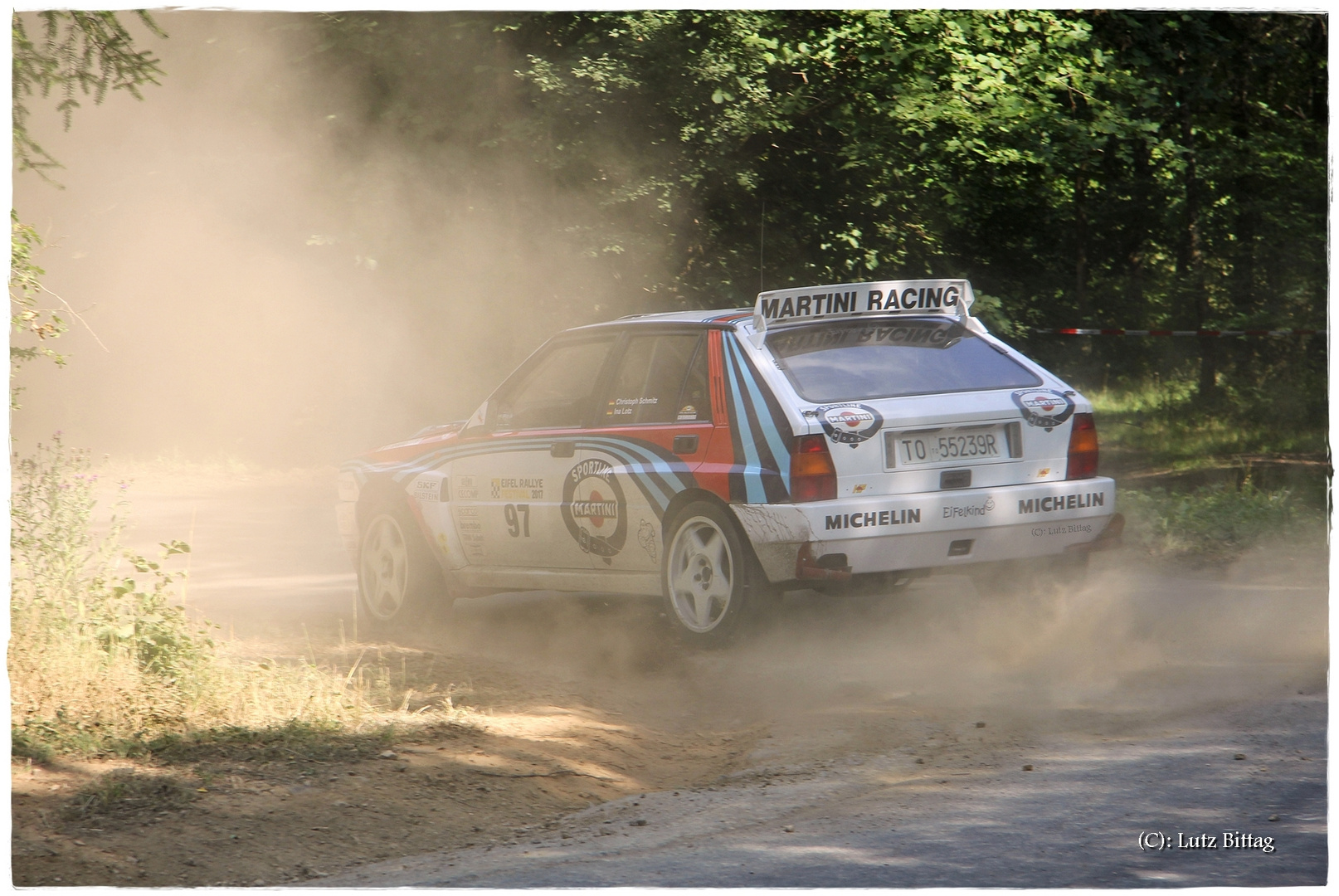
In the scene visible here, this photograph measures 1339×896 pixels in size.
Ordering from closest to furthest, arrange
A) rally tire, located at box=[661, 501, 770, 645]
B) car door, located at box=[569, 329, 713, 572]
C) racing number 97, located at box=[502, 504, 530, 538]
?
rally tire, located at box=[661, 501, 770, 645]
car door, located at box=[569, 329, 713, 572]
racing number 97, located at box=[502, 504, 530, 538]

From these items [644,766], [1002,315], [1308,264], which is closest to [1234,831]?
[644,766]

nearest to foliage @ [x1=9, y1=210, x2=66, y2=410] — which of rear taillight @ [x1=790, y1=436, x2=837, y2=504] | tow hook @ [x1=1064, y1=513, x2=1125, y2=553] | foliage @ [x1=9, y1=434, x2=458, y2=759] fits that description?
foliage @ [x1=9, y1=434, x2=458, y2=759]

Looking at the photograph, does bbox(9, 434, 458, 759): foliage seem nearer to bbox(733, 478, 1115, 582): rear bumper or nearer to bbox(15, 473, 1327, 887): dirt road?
bbox(15, 473, 1327, 887): dirt road

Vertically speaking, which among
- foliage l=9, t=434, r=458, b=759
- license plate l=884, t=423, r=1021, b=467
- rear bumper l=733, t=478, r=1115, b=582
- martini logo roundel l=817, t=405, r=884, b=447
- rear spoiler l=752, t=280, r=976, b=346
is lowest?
foliage l=9, t=434, r=458, b=759

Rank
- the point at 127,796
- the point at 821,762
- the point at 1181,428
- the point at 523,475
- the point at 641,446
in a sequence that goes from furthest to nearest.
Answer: the point at 1181,428 < the point at 523,475 < the point at 641,446 < the point at 821,762 < the point at 127,796

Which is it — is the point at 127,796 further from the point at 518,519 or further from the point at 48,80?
the point at 48,80

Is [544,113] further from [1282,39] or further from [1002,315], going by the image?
[1282,39]

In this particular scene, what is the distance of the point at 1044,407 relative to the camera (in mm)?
6488

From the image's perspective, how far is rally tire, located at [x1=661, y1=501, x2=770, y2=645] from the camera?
6289 mm

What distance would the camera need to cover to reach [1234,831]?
3.90 meters

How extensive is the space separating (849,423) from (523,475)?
2037 mm

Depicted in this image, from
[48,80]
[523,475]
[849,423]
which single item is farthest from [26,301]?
[849,423]

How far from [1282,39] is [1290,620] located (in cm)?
760

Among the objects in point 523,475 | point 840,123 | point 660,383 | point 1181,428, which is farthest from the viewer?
point 1181,428
